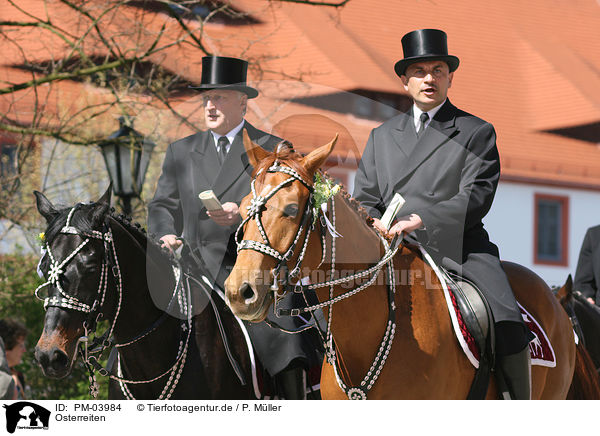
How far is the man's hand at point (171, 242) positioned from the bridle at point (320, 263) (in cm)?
145

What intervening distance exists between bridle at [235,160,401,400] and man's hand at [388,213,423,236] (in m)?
0.05

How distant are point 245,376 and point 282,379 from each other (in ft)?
1.03

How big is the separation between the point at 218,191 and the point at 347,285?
68.0 inches

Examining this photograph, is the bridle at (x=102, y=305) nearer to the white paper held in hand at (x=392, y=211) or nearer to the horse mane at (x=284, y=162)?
the horse mane at (x=284, y=162)

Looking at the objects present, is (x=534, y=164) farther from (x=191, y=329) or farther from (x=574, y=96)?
(x=191, y=329)

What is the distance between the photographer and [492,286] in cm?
483

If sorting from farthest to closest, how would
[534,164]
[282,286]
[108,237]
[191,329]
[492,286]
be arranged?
[534,164] → [191,329] → [108,237] → [492,286] → [282,286]

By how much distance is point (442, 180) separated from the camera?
4977 mm

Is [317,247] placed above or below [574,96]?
below

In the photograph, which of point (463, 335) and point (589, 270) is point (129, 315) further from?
point (589, 270)

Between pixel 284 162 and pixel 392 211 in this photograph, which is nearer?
pixel 284 162

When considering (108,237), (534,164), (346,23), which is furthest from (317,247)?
(534,164)

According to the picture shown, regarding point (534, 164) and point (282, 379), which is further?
point (534, 164)

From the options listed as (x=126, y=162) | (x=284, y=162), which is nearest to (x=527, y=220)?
(x=126, y=162)
